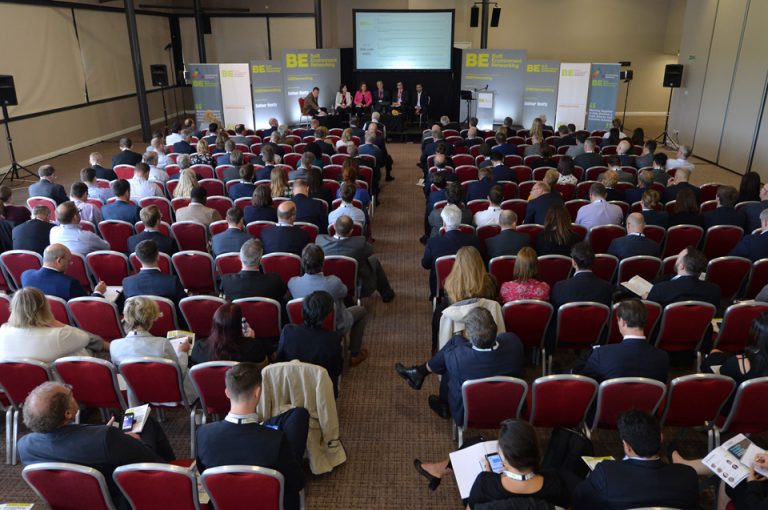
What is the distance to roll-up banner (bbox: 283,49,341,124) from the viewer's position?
1706 cm

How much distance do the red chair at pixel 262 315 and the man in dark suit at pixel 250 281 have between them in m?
0.24

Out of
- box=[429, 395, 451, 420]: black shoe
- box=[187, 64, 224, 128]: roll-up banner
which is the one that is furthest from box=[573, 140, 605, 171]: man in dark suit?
box=[187, 64, 224, 128]: roll-up banner

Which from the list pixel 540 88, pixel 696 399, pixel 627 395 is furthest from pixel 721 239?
pixel 540 88

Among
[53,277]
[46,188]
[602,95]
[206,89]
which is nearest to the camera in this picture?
[53,277]

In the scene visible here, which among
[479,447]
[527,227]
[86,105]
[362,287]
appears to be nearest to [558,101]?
[527,227]

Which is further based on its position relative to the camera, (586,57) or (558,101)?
(586,57)

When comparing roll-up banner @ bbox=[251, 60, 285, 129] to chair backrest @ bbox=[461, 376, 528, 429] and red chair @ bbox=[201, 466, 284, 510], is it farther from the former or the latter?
red chair @ bbox=[201, 466, 284, 510]

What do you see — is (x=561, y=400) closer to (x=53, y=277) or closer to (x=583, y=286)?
(x=583, y=286)

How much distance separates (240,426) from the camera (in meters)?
2.89

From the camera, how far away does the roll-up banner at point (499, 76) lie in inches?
637

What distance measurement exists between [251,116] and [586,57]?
13015mm

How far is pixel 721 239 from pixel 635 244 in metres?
1.52

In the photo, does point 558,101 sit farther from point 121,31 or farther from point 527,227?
point 121,31

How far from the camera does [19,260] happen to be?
5699 mm
